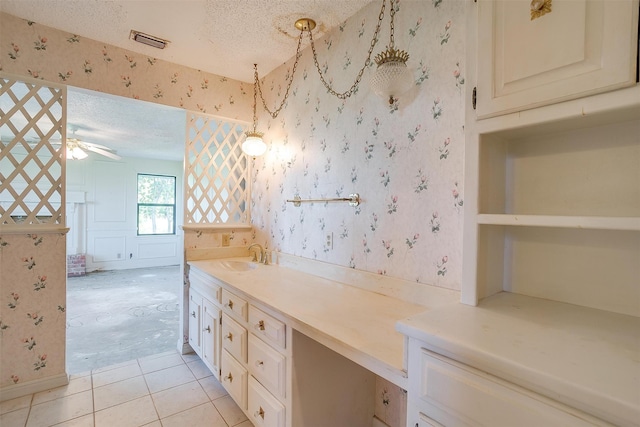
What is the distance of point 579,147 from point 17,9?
3.08 m

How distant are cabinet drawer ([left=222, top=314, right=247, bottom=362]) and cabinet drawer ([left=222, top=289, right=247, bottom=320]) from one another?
6cm

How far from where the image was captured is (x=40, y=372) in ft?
6.80

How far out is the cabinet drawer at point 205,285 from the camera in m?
2.02

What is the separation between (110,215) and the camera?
5969mm

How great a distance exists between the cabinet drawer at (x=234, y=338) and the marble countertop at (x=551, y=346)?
114 centimetres

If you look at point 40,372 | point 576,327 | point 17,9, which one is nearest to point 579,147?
point 576,327

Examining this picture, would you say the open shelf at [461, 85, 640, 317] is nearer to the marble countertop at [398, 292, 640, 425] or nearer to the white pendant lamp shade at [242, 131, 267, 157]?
the marble countertop at [398, 292, 640, 425]

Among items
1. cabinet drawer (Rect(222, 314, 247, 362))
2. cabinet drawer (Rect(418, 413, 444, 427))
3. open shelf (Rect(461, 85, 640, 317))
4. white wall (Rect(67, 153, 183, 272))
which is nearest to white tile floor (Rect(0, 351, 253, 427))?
cabinet drawer (Rect(222, 314, 247, 362))

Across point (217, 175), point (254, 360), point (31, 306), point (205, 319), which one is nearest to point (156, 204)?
point (217, 175)

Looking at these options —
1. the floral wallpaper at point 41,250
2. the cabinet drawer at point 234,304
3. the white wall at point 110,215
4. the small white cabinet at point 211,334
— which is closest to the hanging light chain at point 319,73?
the floral wallpaper at point 41,250

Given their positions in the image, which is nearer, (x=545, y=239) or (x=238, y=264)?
(x=545, y=239)

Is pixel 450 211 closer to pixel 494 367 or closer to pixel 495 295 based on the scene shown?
pixel 495 295

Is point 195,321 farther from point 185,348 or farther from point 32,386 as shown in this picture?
point 32,386

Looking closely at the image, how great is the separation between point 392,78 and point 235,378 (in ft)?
6.12
